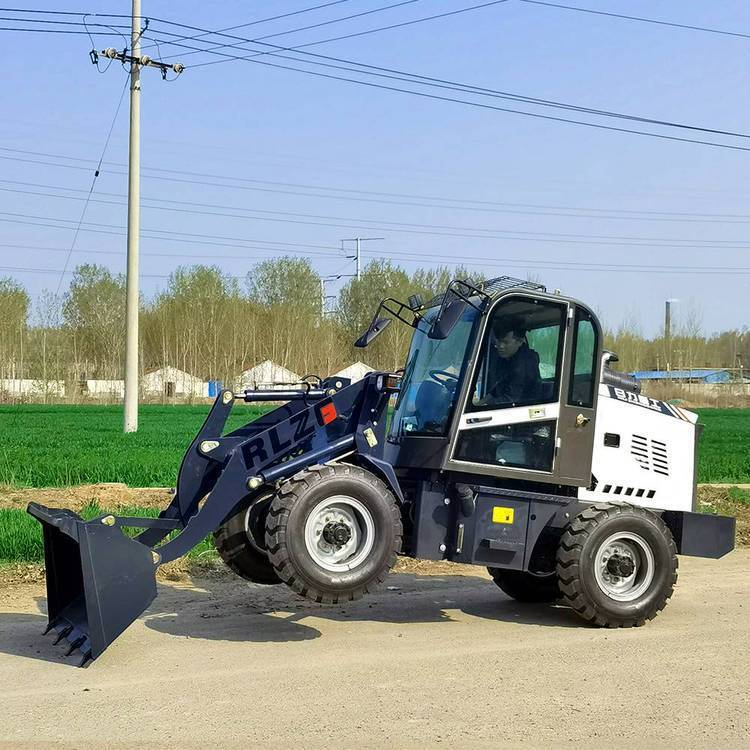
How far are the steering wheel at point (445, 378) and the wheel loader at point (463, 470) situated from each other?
0.01 metres

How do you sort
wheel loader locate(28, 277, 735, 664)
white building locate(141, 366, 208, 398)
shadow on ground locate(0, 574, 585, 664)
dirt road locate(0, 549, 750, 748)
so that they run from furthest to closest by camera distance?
white building locate(141, 366, 208, 398), shadow on ground locate(0, 574, 585, 664), wheel loader locate(28, 277, 735, 664), dirt road locate(0, 549, 750, 748)

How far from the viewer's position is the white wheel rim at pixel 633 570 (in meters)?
7.50

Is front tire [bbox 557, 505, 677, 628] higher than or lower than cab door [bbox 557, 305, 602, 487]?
lower

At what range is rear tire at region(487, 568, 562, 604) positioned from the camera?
8.45 meters

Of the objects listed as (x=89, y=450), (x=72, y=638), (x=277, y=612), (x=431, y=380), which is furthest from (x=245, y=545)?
(x=89, y=450)

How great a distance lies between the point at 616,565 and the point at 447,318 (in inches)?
85.8

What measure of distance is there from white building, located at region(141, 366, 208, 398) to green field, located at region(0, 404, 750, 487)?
22522mm

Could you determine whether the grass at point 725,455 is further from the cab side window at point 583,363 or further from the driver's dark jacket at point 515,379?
the driver's dark jacket at point 515,379

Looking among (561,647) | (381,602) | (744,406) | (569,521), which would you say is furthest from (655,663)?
(744,406)

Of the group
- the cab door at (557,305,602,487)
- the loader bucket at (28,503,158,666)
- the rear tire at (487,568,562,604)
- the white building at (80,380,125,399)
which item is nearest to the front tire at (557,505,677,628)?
the cab door at (557,305,602,487)

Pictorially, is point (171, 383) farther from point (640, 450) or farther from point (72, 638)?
point (72, 638)

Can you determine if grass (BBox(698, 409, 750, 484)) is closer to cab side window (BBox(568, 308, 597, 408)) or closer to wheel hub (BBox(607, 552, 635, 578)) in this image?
wheel hub (BBox(607, 552, 635, 578))

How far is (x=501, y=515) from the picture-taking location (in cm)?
736

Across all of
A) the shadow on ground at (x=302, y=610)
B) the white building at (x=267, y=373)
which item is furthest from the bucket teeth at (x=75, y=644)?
the white building at (x=267, y=373)
